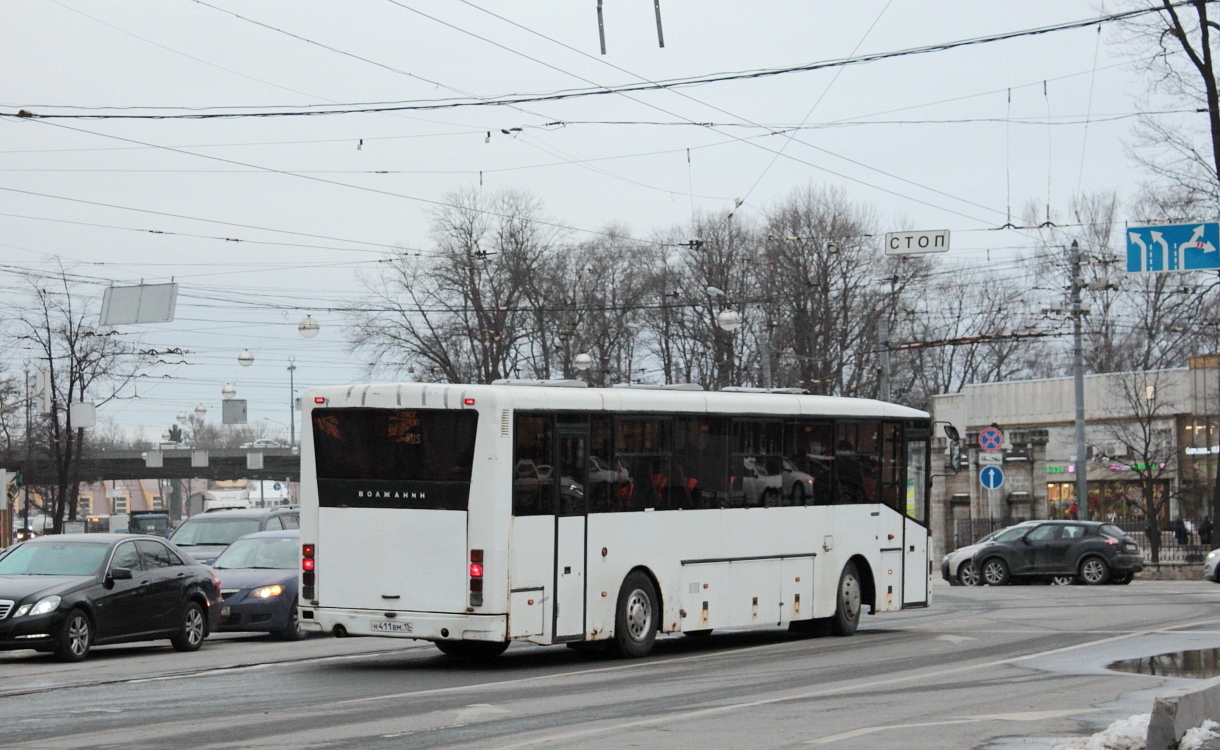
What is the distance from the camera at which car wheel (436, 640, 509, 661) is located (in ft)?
56.0

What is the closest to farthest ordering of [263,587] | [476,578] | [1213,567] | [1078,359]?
[476,578] < [263,587] < [1213,567] < [1078,359]

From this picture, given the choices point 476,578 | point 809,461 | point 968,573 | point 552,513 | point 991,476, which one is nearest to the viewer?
point 476,578

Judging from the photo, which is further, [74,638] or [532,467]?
[74,638]

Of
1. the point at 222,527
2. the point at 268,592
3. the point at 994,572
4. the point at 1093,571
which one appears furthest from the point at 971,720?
the point at 994,572

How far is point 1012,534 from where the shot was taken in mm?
35625

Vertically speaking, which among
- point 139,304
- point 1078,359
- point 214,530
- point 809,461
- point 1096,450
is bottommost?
point 214,530

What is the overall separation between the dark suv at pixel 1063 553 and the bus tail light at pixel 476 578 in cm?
2227

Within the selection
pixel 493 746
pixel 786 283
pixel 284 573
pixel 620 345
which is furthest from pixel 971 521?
pixel 493 746

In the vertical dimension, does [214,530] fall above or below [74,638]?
above

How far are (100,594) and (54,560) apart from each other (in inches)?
34.3

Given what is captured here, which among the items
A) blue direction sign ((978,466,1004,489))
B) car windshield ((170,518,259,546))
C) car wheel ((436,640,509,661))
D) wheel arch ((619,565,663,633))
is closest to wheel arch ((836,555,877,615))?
wheel arch ((619,565,663,633))

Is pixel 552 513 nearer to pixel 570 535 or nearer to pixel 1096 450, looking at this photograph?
pixel 570 535

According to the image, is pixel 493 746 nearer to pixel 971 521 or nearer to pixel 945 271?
pixel 971 521

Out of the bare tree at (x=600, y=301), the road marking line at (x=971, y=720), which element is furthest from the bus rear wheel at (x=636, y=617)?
the bare tree at (x=600, y=301)
